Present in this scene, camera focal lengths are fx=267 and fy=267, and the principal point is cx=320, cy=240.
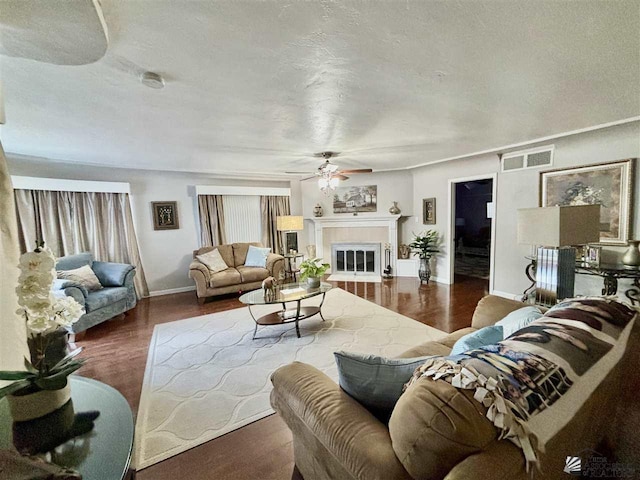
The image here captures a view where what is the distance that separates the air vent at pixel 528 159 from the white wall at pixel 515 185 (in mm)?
71

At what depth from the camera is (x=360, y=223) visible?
6.05 metres

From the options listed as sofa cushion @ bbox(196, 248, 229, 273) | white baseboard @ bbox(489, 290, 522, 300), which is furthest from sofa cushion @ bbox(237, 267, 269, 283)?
white baseboard @ bbox(489, 290, 522, 300)

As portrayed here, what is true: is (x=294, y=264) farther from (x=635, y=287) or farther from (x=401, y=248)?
(x=635, y=287)

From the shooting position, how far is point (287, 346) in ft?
9.53

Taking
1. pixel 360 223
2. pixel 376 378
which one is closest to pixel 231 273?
pixel 360 223

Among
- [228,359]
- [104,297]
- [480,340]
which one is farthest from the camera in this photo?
[104,297]

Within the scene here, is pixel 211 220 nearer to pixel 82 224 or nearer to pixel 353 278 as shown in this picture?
pixel 82 224

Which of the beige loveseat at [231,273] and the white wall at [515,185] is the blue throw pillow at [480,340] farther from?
the beige loveseat at [231,273]

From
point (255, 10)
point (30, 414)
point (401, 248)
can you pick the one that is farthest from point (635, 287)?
point (30, 414)

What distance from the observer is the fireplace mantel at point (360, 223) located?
585 centimetres

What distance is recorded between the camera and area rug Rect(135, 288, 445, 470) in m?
1.84

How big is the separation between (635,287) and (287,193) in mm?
5572

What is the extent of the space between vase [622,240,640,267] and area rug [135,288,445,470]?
6.70 ft

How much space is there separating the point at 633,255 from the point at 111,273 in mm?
6414
